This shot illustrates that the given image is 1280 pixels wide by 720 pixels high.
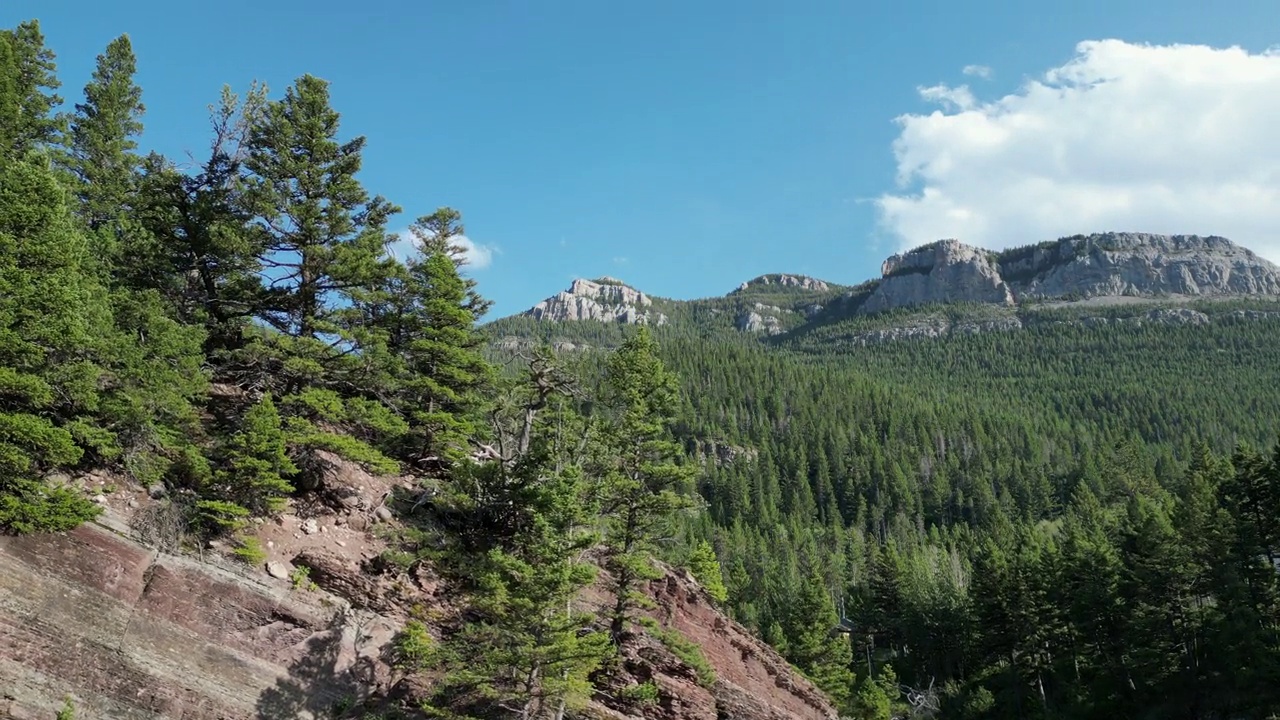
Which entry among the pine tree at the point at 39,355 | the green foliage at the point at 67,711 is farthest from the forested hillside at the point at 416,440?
the green foliage at the point at 67,711

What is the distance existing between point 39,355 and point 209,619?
7.03m

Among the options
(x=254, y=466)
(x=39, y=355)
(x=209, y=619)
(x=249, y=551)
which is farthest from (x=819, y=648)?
(x=39, y=355)

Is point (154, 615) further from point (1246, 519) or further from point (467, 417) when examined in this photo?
point (1246, 519)

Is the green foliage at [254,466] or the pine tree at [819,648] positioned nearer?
the green foliage at [254,466]

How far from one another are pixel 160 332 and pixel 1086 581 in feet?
180

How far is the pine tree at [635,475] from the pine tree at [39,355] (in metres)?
14.1

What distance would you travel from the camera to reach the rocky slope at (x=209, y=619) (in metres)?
14.6

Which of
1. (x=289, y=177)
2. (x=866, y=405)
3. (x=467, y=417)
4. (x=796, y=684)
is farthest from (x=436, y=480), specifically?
(x=866, y=405)

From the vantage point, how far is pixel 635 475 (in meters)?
26.2

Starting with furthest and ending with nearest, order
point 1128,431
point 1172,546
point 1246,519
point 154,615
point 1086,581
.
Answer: point 1128,431 → point 1086,581 → point 1172,546 → point 1246,519 → point 154,615

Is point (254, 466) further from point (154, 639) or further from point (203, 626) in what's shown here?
point (154, 639)

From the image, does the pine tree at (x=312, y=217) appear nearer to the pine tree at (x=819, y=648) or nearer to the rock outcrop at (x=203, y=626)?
the rock outcrop at (x=203, y=626)

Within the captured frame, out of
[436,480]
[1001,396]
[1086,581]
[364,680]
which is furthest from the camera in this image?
[1001,396]

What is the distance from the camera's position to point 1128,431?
15038 centimetres
